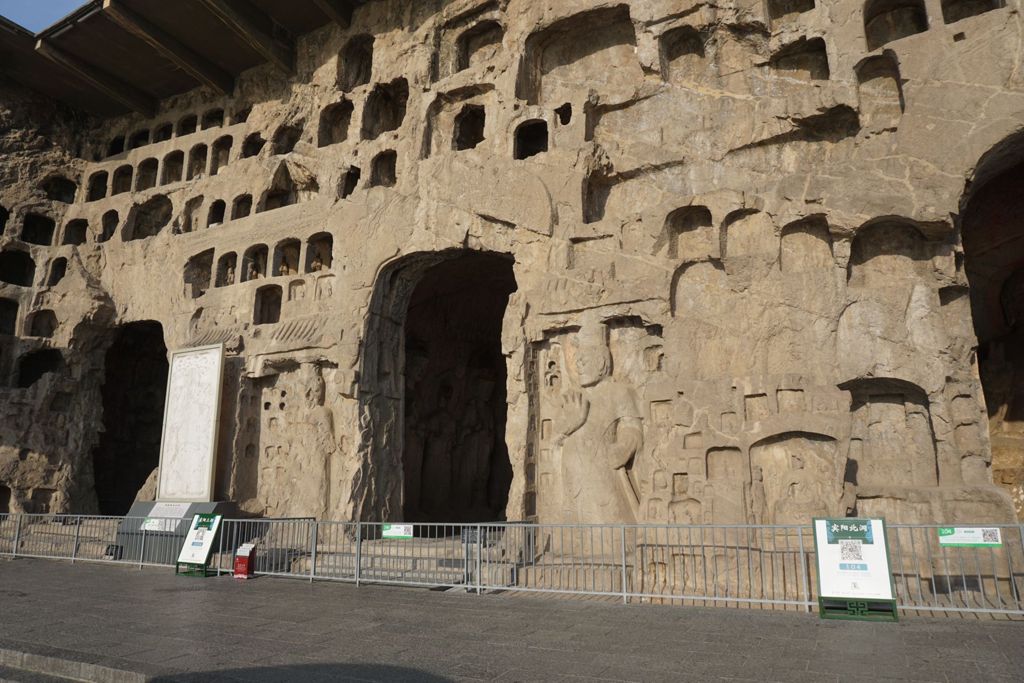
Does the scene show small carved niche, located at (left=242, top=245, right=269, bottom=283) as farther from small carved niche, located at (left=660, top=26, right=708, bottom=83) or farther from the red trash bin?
small carved niche, located at (left=660, top=26, right=708, bottom=83)

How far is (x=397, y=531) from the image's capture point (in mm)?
11062

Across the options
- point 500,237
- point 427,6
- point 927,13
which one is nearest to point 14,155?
point 427,6

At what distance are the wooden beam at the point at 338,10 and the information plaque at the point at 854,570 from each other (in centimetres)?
1976

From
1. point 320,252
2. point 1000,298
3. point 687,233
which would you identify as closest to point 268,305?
point 320,252

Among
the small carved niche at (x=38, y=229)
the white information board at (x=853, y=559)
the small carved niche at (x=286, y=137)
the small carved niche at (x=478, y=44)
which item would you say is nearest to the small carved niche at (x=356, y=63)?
the small carved niche at (x=286, y=137)

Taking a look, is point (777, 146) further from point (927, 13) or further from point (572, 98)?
point (572, 98)

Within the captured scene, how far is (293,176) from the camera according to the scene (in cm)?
2186

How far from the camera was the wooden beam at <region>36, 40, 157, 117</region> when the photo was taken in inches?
934

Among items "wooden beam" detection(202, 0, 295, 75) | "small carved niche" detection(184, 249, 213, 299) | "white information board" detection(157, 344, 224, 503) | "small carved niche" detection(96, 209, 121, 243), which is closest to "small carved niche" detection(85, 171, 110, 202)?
"small carved niche" detection(96, 209, 121, 243)

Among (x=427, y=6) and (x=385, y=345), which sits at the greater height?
(x=427, y=6)

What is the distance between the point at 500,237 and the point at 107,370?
702 inches

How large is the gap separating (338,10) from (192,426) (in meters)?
12.8

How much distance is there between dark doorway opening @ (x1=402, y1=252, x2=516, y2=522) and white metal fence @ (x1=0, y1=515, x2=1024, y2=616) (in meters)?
7.06

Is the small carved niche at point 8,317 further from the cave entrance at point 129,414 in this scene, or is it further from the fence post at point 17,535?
the fence post at point 17,535
